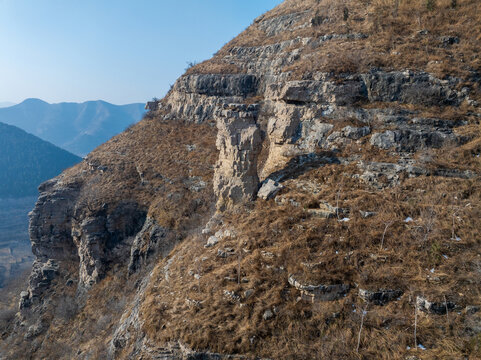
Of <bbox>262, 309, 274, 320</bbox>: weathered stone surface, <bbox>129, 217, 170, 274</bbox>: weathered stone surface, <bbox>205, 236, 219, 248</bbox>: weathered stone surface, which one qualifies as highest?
<bbox>205, 236, 219, 248</bbox>: weathered stone surface

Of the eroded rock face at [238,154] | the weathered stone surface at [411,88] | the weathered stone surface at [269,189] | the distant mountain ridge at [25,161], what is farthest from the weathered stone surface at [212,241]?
the distant mountain ridge at [25,161]

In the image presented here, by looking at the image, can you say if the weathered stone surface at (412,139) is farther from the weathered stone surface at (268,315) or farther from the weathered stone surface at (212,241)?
the weathered stone surface at (268,315)

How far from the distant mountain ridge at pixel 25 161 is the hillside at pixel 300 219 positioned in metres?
121

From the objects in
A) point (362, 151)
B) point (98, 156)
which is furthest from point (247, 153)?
point (98, 156)

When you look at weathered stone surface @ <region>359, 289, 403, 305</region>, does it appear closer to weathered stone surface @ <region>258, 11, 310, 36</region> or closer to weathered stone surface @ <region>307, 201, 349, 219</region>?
weathered stone surface @ <region>307, 201, 349, 219</region>

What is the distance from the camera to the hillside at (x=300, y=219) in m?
11.5

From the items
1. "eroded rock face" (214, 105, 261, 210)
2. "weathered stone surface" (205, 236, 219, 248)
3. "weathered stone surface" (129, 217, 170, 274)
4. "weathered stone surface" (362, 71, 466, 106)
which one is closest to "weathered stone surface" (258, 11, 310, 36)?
"weathered stone surface" (362, 71, 466, 106)

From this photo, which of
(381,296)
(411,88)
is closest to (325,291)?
(381,296)

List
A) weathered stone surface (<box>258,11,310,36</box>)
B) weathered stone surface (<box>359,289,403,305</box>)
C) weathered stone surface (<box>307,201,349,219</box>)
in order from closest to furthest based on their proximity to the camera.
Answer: weathered stone surface (<box>359,289,403,305</box>)
weathered stone surface (<box>307,201,349,219</box>)
weathered stone surface (<box>258,11,310,36</box>)

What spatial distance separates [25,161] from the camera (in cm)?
14312

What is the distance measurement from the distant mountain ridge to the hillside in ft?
398

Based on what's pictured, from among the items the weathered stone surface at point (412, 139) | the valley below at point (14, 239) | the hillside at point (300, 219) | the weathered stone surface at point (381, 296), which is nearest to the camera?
the hillside at point (300, 219)

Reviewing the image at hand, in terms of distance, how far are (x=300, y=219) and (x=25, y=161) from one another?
169209 mm

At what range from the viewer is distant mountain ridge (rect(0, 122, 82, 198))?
134125 millimetres
